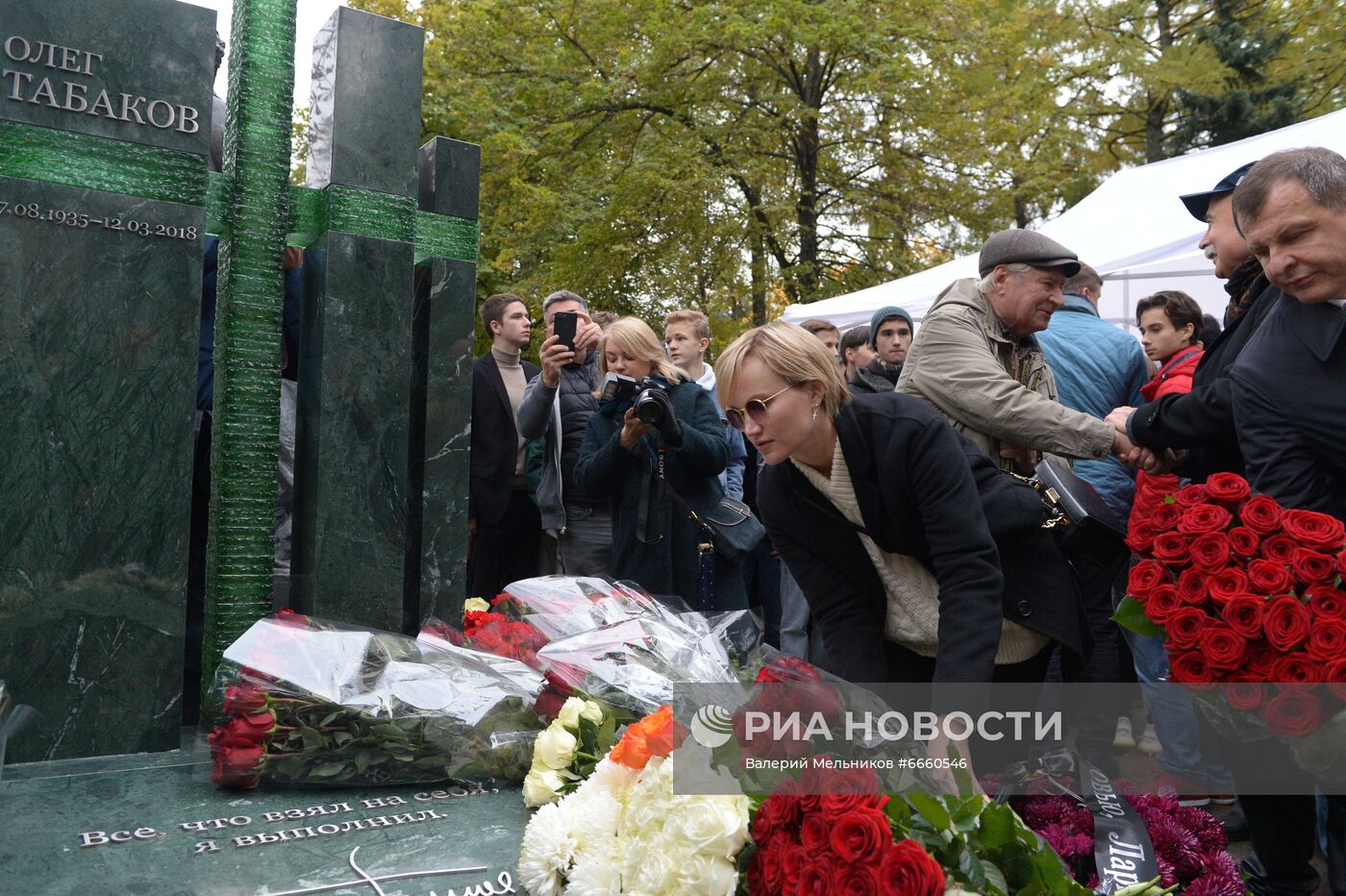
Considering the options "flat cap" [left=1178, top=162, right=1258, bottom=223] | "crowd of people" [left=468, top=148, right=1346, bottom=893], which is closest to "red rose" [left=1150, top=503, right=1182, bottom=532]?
"crowd of people" [left=468, top=148, right=1346, bottom=893]

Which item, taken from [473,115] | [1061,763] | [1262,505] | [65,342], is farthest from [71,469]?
[473,115]

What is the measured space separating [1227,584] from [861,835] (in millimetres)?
868

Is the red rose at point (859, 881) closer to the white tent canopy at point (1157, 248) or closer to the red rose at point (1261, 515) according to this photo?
the red rose at point (1261, 515)

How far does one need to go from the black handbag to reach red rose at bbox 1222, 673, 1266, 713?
0.77 metres

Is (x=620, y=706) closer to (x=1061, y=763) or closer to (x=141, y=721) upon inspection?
(x=1061, y=763)

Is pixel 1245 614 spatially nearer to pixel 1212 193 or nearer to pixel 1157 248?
pixel 1212 193

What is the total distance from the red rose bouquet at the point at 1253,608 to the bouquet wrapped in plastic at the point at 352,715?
1.60 metres

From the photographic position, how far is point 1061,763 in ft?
7.57

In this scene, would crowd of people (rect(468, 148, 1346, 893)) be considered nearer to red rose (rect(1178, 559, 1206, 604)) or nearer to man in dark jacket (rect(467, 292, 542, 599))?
red rose (rect(1178, 559, 1206, 604))

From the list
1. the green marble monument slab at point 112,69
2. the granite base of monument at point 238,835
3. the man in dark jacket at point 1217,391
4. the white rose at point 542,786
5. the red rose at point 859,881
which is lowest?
the granite base of monument at point 238,835

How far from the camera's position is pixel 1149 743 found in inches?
208

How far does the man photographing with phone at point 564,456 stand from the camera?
4938 mm

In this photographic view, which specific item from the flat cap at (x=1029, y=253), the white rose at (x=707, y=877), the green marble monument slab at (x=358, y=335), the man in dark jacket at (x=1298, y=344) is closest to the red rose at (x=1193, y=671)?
the man in dark jacket at (x=1298, y=344)

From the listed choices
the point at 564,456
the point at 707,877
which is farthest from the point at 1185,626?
the point at 564,456
